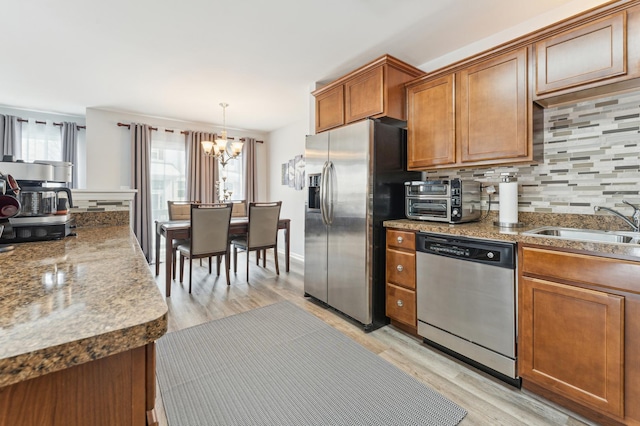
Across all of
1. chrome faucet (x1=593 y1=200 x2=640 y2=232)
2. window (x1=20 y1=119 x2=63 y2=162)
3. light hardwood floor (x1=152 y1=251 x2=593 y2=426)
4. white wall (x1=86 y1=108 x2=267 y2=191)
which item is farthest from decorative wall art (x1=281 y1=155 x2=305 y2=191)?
chrome faucet (x1=593 y1=200 x2=640 y2=232)

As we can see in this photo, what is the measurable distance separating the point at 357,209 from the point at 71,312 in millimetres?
2130

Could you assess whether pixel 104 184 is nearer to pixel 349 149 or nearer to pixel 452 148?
pixel 349 149

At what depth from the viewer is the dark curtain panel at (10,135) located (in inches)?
161

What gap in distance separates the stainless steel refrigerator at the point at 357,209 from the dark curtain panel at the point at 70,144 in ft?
13.5

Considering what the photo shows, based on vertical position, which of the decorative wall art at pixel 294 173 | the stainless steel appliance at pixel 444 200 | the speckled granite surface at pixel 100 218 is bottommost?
the speckled granite surface at pixel 100 218

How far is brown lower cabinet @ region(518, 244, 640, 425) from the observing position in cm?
134

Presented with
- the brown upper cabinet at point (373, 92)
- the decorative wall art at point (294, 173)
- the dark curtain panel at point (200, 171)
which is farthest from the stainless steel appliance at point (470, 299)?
the dark curtain panel at point (200, 171)

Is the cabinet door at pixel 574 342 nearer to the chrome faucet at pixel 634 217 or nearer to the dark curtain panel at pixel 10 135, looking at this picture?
the chrome faucet at pixel 634 217

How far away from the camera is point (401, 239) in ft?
7.72

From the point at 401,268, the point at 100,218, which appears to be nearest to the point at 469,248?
the point at 401,268

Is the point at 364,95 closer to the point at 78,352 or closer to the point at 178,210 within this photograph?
the point at 78,352

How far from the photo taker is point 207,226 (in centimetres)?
342

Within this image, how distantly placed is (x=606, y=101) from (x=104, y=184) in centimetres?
581

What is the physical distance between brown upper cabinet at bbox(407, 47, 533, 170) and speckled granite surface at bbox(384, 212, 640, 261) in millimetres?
496
